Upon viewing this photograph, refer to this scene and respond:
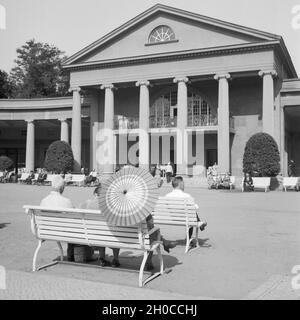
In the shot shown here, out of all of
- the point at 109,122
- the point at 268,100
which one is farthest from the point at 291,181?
the point at 109,122

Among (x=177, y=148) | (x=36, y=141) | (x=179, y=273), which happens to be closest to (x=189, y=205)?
(x=179, y=273)

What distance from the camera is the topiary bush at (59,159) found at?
3522 centimetres

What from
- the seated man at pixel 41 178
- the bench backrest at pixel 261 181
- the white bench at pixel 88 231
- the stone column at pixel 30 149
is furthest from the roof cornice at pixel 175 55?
the white bench at pixel 88 231

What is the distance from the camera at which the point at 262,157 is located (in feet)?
91.7

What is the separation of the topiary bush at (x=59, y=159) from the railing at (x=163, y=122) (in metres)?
7.33

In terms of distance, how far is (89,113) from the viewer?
139 feet

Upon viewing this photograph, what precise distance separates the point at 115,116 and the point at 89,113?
12.5ft

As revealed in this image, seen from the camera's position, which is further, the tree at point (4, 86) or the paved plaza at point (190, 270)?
the tree at point (4, 86)

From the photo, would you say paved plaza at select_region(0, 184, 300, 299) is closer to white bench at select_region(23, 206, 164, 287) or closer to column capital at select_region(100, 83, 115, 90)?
white bench at select_region(23, 206, 164, 287)

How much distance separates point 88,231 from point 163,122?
3103 cm

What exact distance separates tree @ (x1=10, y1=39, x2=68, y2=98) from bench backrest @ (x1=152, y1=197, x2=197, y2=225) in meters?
58.1

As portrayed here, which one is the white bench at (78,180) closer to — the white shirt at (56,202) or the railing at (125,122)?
the railing at (125,122)

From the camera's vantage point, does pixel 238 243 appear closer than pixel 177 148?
Yes

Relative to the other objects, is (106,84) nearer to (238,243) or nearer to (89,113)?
(89,113)
